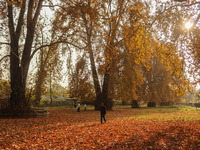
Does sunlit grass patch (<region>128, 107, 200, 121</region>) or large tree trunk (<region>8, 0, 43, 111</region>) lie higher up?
large tree trunk (<region>8, 0, 43, 111</region>)

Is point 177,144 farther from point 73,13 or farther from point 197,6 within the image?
point 73,13

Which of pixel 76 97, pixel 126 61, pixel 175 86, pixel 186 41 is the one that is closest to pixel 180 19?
pixel 186 41

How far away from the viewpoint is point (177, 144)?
21.5 feet

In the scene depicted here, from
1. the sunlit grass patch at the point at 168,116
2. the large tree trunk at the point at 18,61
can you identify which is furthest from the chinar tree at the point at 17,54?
the sunlit grass patch at the point at 168,116

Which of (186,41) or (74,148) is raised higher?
(186,41)

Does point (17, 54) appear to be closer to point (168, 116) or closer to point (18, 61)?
point (18, 61)

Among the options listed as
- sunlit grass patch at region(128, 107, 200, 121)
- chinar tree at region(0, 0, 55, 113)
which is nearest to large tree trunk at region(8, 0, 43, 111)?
chinar tree at region(0, 0, 55, 113)

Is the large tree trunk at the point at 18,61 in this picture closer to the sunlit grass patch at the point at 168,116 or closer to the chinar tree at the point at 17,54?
the chinar tree at the point at 17,54

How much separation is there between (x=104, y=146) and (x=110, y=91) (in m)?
19.9

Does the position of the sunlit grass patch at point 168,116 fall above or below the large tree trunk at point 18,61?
below

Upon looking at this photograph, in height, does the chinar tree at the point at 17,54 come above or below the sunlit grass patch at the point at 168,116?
above

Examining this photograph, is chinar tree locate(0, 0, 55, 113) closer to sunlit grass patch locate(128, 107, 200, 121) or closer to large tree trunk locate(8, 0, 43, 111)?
large tree trunk locate(8, 0, 43, 111)

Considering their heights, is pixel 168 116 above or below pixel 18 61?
below

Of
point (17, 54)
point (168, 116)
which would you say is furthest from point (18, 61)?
point (168, 116)
